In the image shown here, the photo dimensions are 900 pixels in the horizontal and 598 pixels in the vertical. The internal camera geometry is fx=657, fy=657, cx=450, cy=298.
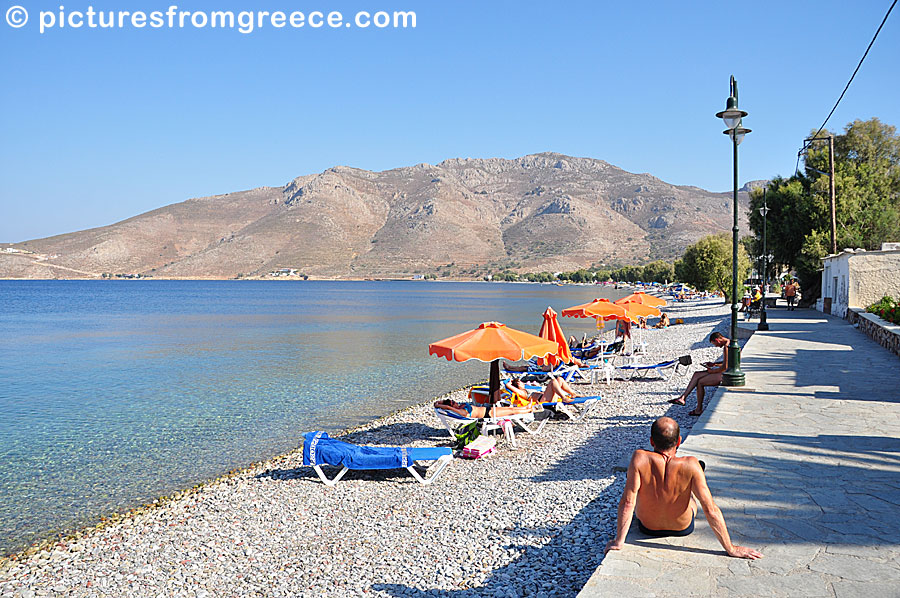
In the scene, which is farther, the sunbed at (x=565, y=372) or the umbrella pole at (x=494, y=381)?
the sunbed at (x=565, y=372)

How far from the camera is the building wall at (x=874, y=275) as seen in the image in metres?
24.2

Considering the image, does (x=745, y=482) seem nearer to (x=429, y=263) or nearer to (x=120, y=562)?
(x=120, y=562)

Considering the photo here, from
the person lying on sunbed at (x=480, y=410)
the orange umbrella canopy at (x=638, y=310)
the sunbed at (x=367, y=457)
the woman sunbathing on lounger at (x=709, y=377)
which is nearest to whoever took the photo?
the sunbed at (x=367, y=457)

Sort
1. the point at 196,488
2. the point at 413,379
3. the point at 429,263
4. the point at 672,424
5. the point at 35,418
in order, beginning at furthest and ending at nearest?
the point at 429,263, the point at 413,379, the point at 35,418, the point at 196,488, the point at 672,424

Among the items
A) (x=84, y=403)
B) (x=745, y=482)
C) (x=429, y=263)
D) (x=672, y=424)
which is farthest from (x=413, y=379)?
(x=429, y=263)

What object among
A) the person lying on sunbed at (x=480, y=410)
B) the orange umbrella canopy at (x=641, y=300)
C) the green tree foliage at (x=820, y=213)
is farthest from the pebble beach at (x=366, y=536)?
the green tree foliage at (x=820, y=213)

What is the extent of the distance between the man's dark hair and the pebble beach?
1.55 meters

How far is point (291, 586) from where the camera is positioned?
5.86 metres

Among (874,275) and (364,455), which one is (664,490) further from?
(874,275)

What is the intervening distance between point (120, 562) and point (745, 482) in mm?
6241

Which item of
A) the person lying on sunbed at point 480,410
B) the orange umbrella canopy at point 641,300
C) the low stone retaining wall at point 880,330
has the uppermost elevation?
the orange umbrella canopy at point 641,300

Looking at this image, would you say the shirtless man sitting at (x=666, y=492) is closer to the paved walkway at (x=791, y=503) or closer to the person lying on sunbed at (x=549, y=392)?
the paved walkway at (x=791, y=503)

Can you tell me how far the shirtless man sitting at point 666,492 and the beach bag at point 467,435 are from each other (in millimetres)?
5783

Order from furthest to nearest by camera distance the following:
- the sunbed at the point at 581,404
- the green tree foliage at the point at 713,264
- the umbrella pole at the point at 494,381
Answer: the green tree foliage at the point at 713,264, the sunbed at the point at 581,404, the umbrella pole at the point at 494,381
